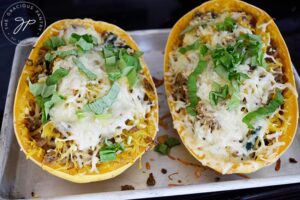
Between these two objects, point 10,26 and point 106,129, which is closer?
point 106,129

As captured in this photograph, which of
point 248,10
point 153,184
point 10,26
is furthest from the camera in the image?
point 248,10

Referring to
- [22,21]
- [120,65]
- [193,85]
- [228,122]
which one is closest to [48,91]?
[120,65]

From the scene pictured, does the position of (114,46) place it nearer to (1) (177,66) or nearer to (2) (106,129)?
(1) (177,66)

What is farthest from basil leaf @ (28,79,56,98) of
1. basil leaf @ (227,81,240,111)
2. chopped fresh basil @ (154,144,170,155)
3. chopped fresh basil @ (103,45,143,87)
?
basil leaf @ (227,81,240,111)

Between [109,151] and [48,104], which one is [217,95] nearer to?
[109,151]

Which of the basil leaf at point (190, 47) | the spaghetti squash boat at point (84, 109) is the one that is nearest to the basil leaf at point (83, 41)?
the spaghetti squash boat at point (84, 109)

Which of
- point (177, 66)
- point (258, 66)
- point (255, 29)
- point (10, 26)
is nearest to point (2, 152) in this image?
point (10, 26)

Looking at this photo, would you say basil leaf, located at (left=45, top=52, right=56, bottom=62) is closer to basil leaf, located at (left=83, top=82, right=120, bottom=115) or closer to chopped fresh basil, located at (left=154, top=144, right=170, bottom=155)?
basil leaf, located at (left=83, top=82, right=120, bottom=115)

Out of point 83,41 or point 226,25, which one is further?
point 226,25
